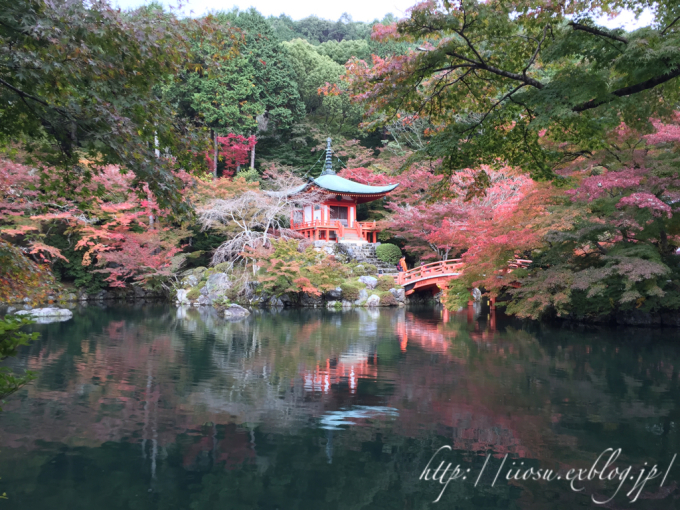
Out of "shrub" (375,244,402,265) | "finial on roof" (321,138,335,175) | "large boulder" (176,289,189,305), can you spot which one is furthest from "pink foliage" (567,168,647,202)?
"finial on roof" (321,138,335,175)

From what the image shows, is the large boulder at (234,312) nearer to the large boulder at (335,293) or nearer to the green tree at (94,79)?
the large boulder at (335,293)

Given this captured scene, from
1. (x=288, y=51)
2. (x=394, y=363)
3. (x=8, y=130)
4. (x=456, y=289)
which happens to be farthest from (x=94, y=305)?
(x=288, y=51)

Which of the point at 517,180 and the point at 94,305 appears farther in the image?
the point at 517,180

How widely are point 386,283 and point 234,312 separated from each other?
21.8ft

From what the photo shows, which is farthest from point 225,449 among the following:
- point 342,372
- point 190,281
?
point 190,281

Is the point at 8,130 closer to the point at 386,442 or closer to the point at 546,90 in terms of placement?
the point at 386,442

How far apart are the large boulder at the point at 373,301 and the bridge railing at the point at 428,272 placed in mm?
1296

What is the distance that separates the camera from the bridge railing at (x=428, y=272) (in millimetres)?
18719

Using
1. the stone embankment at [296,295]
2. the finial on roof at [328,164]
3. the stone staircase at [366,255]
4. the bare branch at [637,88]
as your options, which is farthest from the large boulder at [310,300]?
the bare branch at [637,88]

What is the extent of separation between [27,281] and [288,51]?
28326mm

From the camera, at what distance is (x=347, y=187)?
22.8 m

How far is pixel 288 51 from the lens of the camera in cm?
2988

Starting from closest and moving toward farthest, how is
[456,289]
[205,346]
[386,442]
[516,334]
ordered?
1. [386,442]
2. [205,346]
3. [516,334]
4. [456,289]

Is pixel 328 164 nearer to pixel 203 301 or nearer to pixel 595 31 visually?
pixel 203 301
